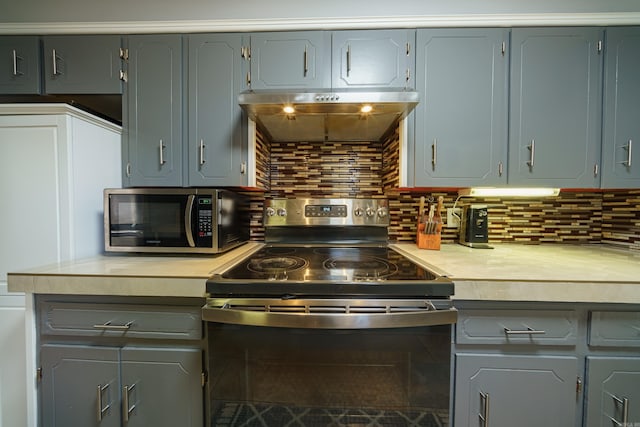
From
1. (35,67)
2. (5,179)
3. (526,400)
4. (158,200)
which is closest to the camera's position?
(526,400)

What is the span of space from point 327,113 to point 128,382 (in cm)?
137

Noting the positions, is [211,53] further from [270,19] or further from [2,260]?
[2,260]

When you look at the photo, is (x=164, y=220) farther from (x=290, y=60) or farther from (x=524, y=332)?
(x=524, y=332)

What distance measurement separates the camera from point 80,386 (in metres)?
0.91

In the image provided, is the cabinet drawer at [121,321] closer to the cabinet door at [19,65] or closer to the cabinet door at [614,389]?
the cabinet door at [19,65]

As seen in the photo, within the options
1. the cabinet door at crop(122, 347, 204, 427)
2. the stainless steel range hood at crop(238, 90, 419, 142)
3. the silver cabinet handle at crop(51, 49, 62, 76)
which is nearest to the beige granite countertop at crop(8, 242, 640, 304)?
the cabinet door at crop(122, 347, 204, 427)

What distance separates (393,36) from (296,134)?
2.39 ft

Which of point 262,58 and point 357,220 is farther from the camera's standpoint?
point 357,220

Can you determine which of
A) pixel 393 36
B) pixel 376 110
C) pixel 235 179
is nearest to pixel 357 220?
pixel 376 110

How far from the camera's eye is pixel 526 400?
0.88 metres

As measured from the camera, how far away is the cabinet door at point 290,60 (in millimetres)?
1267

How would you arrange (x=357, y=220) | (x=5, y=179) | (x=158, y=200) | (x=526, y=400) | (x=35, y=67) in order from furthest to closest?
(x=357, y=220) → (x=35, y=67) → (x=158, y=200) → (x=5, y=179) → (x=526, y=400)

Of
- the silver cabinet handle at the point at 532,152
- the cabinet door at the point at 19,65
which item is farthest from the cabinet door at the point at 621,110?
the cabinet door at the point at 19,65

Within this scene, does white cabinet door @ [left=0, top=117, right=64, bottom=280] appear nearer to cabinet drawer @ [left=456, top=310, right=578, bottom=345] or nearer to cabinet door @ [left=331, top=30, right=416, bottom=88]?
cabinet door @ [left=331, top=30, right=416, bottom=88]
